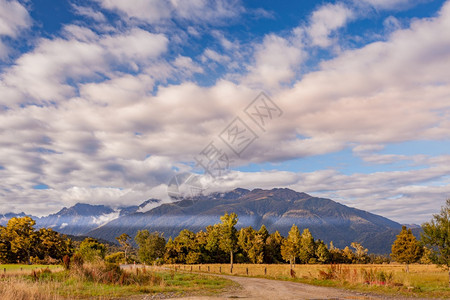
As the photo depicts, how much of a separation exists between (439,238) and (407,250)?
33.2 m

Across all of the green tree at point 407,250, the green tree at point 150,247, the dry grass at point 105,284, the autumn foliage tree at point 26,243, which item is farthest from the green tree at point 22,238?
the green tree at point 407,250

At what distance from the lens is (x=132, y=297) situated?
1783 centimetres

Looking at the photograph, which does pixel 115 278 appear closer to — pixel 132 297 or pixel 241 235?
pixel 132 297

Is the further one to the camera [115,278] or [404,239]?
[404,239]

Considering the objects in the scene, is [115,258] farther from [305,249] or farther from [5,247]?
[305,249]

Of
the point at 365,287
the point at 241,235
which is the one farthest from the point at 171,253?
A: the point at 365,287

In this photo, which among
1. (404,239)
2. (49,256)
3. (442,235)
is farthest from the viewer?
(49,256)

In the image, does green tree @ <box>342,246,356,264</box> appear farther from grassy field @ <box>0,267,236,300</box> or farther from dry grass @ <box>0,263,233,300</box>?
grassy field @ <box>0,267,236,300</box>

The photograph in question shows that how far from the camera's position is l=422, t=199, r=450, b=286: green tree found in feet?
84.1

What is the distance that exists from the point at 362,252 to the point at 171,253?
5708 cm

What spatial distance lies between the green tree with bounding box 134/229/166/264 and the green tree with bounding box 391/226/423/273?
53429mm

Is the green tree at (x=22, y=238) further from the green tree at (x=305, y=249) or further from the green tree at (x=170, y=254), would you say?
the green tree at (x=305, y=249)

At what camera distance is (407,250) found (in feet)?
180

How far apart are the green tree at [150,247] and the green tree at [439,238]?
66331mm
